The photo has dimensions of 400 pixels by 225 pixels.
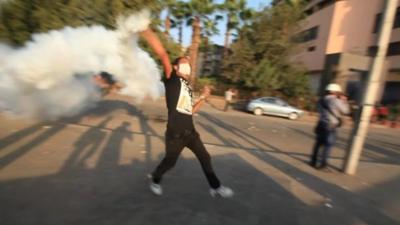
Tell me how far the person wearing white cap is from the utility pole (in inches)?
14.0

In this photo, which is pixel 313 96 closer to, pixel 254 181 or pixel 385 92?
pixel 385 92

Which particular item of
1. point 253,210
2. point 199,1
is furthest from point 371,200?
point 199,1

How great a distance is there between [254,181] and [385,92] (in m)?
29.2

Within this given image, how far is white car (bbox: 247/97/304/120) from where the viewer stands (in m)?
22.2

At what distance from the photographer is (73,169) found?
5.41 m

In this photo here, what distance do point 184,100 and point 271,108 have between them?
723 inches

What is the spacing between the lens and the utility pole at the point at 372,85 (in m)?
6.42

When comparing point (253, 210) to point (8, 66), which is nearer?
point (253, 210)

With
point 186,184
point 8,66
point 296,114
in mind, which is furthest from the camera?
point 296,114

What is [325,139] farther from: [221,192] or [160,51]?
[160,51]

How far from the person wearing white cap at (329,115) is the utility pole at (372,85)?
0.36 metres

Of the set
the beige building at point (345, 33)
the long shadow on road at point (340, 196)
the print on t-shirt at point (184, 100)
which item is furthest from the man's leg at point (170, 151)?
the beige building at point (345, 33)

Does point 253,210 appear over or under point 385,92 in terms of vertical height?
under

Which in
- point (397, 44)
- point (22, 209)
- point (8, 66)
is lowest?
point (22, 209)
